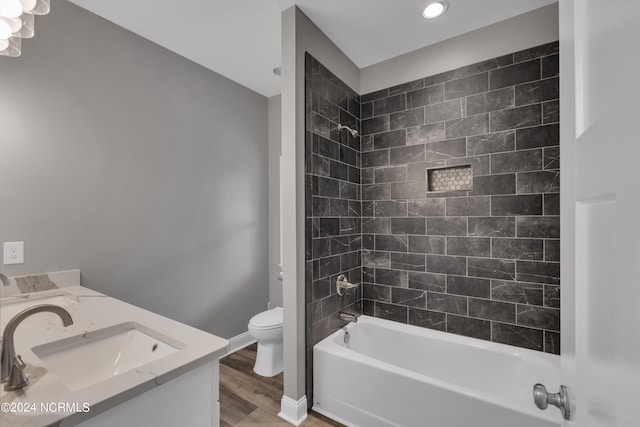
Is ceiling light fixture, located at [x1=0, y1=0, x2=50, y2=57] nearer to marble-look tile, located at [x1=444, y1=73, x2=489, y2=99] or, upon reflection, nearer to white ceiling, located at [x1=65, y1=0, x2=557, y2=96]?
white ceiling, located at [x1=65, y1=0, x2=557, y2=96]

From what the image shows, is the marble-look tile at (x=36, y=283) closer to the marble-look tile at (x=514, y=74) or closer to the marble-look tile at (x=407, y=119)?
the marble-look tile at (x=407, y=119)

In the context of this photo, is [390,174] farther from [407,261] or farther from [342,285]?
[342,285]

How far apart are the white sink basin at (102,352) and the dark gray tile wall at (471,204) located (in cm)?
191

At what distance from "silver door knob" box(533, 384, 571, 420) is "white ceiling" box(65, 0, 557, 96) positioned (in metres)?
2.21

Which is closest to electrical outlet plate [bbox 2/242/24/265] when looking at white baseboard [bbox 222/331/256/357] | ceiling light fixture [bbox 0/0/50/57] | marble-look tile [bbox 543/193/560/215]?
ceiling light fixture [bbox 0/0/50/57]

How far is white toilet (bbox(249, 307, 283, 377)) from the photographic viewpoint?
2.39m

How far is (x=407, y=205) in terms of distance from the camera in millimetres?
2412

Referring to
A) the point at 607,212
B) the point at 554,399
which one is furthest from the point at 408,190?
the point at 607,212

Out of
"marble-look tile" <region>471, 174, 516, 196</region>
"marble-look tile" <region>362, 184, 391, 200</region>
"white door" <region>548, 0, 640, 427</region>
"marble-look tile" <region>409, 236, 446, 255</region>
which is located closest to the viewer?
"white door" <region>548, 0, 640, 427</region>

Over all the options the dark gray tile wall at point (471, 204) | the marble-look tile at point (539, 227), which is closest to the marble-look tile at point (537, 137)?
the dark gray tile wall at point (471, 204)

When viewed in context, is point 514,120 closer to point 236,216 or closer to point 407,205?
point 407,205

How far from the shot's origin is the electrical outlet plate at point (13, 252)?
1.36m

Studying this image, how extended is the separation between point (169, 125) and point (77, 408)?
2188 mm

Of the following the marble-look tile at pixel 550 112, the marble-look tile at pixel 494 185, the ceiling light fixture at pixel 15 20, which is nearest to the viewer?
the ceiling light fixture at pixel 15 20
